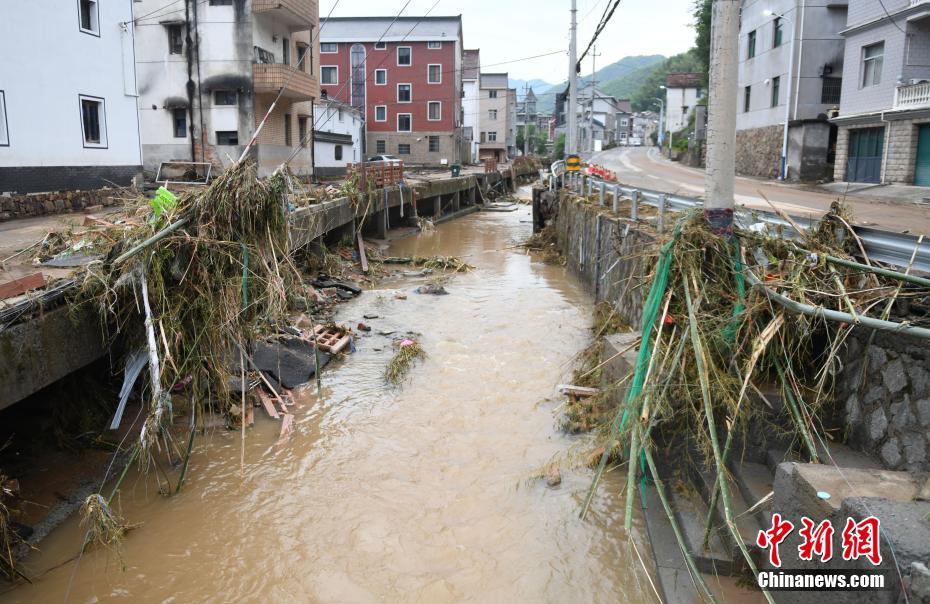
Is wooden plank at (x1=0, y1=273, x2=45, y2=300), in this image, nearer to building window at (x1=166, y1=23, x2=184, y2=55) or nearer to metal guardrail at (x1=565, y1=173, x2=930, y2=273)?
metal guardrail at (x1=565, y1=173, x2=930, y2=273)

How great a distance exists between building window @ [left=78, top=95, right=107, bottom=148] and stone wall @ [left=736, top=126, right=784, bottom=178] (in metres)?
28.6

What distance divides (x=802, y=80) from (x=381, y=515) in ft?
106

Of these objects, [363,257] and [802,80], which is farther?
[802,80]

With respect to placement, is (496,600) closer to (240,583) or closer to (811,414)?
(240,583)

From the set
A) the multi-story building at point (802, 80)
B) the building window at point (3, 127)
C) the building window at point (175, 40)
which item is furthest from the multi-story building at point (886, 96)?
the building window at point (175, 40)

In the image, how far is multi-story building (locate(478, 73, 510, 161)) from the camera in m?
75.1

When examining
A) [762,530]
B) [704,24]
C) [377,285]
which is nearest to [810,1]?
[704,24]

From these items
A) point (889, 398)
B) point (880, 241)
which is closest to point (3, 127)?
point (880, 241)

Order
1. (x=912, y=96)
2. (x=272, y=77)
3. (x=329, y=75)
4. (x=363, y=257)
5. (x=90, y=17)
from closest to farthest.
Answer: (x=90, y=17) → (x=363, y=257) → (x=912, y=96) → (x=272, y=77) → (x=329, y=75)

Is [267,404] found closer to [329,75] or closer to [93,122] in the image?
[93,122]

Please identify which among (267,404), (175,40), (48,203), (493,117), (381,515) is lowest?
(381,515)

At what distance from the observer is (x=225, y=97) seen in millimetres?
27781

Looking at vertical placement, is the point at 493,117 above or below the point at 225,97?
above

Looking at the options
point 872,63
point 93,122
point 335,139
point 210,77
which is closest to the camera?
point 93,122
